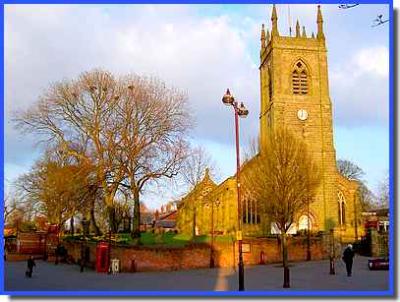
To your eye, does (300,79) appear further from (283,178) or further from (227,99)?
(227,99)

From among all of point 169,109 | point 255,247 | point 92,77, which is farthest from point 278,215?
point 92,77

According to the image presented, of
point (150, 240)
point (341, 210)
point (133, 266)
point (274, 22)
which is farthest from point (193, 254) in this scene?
point (274, 22)

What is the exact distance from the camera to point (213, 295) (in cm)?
1574

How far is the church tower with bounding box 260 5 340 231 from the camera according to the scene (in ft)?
161

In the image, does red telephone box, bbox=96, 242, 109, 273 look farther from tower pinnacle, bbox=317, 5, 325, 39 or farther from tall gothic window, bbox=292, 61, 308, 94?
tower pinnacle, bbox=317, 5, 325, 39

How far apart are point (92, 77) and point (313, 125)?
26.6m

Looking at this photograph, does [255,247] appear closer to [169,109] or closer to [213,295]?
[169,109]

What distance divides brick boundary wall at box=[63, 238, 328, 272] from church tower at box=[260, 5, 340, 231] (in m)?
17.7

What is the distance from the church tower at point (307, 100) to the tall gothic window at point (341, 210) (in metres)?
1.00

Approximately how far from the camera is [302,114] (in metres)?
51.2

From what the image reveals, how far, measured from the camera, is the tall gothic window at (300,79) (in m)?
52.1

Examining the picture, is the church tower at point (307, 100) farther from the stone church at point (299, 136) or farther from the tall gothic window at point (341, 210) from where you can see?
the tall gothic window at point (341, 210)

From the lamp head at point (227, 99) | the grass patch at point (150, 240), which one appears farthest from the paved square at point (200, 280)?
the lamp head at point (227, 99)

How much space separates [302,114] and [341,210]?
409 inches
